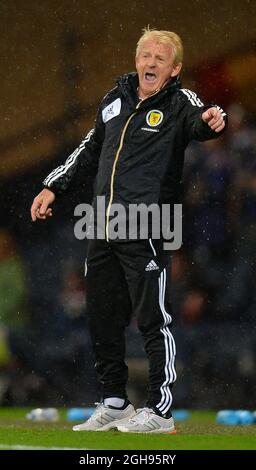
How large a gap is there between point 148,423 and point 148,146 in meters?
1.02

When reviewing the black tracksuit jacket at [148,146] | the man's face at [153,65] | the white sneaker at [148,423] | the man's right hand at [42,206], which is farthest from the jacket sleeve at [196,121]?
the white sneaker at [148,423]

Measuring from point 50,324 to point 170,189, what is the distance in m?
2.35

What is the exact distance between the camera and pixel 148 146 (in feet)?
15.5

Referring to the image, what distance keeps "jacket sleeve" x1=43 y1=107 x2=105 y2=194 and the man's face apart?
0.80ft

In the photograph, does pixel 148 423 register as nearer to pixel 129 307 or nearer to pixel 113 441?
pixel 113 441

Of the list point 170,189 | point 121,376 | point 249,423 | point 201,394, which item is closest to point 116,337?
point 121,376

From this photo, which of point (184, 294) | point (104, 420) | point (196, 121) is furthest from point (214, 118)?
point (184, 294)

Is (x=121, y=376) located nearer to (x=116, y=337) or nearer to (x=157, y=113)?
(x=116, y=337)

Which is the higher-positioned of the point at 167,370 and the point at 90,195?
the point at 90,195

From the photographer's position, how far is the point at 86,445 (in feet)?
13.7

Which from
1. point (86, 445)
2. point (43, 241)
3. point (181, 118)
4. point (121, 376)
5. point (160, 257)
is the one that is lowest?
point (86, 445)

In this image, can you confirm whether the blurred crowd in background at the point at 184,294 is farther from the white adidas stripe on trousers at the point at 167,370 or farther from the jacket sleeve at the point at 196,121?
the jacket sleeve at the point at 196,121

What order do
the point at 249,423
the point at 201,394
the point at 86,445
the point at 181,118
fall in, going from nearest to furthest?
the point at 86,445
the point at 181,118
the point at 249,423
the point at 201,394

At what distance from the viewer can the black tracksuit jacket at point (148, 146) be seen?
15.4 ft
